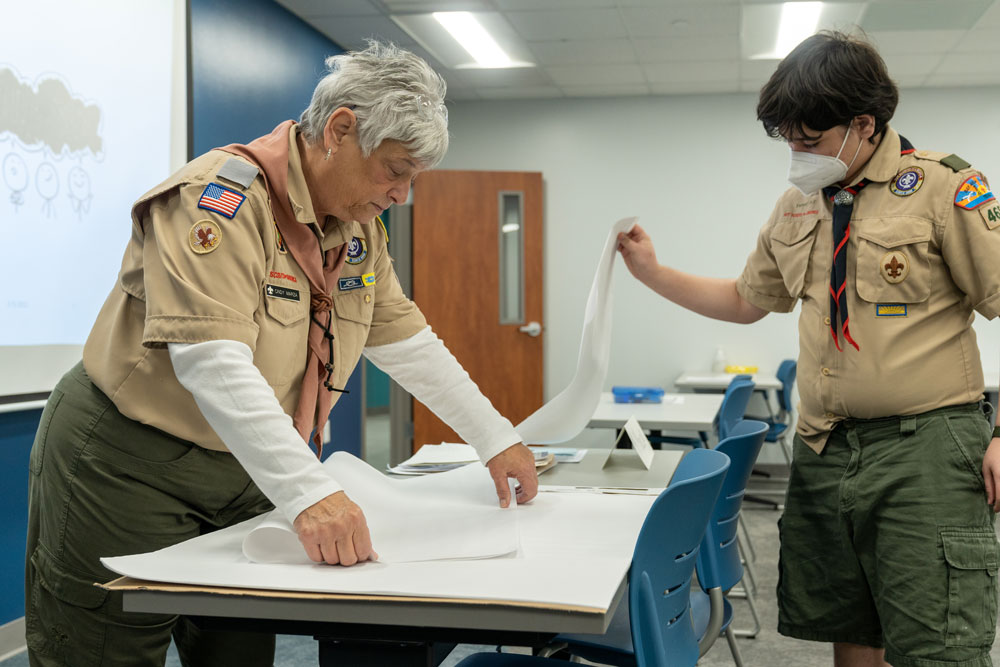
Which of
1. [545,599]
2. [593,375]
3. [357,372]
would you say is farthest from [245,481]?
[357,372]

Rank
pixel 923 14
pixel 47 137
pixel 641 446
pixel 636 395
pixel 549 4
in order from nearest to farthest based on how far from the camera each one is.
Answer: pixel 641 446, pixel 47 137, pixel 636 395, pixel 549 4, pixel 923 14

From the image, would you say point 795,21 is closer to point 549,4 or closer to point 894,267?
point 549,4

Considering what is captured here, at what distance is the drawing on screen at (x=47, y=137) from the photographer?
109 inches

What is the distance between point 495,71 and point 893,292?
15.5 feet

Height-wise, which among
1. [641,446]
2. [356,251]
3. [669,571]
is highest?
[356,251]

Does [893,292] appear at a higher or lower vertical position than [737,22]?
lower

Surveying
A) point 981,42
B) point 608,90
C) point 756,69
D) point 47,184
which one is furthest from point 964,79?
point 47,184

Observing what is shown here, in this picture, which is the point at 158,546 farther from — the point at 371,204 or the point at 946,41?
the point at 946,41

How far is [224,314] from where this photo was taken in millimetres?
1168

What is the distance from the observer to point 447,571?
1096 mm

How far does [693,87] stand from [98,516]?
5840 mm

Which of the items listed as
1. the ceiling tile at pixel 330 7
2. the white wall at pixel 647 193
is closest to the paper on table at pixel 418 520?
the ceiling tile at pixel 330 7

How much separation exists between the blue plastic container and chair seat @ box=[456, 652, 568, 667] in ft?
8.95

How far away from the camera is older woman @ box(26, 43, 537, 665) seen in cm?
115
